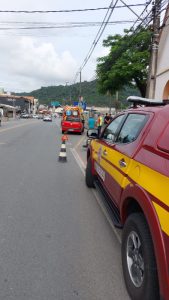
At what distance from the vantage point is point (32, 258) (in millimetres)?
3939

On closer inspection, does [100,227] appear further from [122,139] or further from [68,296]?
[68,296]

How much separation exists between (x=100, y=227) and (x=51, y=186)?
2.77 metres

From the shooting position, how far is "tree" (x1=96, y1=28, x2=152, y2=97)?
23688 mm

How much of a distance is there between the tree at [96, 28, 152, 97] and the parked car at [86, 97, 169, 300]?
19984 millimetres

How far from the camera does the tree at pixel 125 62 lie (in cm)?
2369

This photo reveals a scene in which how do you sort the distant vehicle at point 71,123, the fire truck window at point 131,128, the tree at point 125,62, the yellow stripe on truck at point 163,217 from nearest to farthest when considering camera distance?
the yellow stripe on truck at point 163,217 → the fire truck window at point 131,128 → the tree at point 125,62 → the distant vehicle at point 71,123

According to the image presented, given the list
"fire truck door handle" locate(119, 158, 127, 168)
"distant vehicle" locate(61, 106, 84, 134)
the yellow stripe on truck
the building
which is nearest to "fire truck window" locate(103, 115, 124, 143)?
"fire truck door handle" locate(119, 158, 127, 168)

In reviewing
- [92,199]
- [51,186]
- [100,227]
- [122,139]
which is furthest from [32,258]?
[51,186]

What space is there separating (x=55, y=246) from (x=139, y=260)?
1.50 meters

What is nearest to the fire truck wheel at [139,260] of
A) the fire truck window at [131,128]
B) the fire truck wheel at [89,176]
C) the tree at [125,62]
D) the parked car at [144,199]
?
the parked car at [144,199]

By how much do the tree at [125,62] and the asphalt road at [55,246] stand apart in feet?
56.9

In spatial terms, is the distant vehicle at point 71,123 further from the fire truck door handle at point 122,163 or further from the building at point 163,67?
the fire truck door handle at point 122,163

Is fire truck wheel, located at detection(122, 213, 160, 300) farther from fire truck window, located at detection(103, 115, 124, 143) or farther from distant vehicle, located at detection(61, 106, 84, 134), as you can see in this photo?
distant vehicle, located at detection(61, 106, 84, 134)

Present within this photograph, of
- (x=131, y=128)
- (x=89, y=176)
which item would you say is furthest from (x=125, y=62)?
(x=131, y=128)
